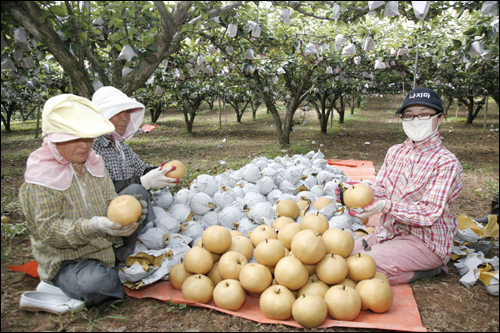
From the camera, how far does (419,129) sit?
8.52 feet

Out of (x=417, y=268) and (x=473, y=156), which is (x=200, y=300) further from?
(x=473, y=156)

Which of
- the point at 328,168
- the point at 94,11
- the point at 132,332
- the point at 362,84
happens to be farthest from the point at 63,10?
the point at 362,84

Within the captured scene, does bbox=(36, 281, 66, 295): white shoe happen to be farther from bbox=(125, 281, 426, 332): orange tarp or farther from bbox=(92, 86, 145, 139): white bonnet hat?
bbox=(92, 86, 145, 139): white bonnet hat

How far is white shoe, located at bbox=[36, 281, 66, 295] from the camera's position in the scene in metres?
2.15

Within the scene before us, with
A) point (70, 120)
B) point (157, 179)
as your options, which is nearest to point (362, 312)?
point (157, 179)

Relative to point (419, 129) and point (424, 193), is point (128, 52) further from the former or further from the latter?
point (424, 193)

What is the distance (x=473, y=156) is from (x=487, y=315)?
783cm

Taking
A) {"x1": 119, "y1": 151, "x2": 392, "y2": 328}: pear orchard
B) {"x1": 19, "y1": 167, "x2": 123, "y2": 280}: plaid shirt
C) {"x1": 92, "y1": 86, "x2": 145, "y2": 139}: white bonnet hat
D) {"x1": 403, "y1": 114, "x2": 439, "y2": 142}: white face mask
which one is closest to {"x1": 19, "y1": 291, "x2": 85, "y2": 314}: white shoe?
{"x1": 19, "y1": 167, "x2": 123, "y2": 280}: plaid shirt

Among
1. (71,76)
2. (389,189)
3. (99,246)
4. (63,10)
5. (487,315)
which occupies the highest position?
(63,10)

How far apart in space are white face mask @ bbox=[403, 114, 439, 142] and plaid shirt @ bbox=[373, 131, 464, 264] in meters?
0.05

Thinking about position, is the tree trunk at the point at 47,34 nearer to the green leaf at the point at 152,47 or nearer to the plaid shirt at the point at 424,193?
the green leaf at the point at 152,47

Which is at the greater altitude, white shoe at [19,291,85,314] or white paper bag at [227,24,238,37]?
white paper bag at [227,24,238,37]

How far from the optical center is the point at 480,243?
314 cm

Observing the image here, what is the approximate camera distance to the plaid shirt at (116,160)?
2.76 metres
